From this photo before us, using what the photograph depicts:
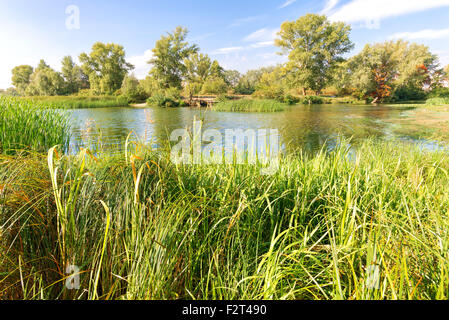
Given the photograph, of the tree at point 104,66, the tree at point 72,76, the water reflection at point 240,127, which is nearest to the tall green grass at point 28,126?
the water reflection at point 240,127

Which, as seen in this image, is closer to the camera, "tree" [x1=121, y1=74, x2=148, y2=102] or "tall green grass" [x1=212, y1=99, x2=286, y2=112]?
"tall green grass" [x1=212, y1=99, x2=286, y2=112]

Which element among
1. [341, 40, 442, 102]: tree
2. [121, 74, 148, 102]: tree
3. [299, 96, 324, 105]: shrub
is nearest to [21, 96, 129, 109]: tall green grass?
[121, 74, 148, 102]: tree

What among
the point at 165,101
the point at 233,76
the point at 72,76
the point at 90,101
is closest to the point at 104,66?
the point at 72,76

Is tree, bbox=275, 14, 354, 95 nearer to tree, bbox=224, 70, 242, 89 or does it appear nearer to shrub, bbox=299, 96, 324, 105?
shrub, bbox=299, 96, 324, 105

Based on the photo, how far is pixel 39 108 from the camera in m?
4.59

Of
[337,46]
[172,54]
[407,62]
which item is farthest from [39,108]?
[407,62]

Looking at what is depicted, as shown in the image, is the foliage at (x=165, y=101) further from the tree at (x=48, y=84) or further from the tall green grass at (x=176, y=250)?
the tall green grass at (x=176, y=250)

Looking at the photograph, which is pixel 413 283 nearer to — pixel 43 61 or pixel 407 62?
pixel 407 62

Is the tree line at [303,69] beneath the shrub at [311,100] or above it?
above

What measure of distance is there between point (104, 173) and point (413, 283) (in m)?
2.10

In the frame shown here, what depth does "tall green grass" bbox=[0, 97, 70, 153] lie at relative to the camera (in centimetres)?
354

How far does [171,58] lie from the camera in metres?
35.8

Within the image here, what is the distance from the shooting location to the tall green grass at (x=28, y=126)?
354 centimetres
